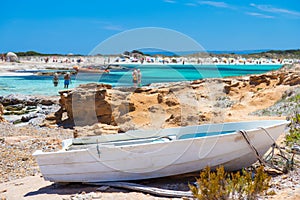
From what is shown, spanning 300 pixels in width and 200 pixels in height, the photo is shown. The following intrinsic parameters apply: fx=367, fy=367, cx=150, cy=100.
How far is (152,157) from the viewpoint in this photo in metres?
5.58

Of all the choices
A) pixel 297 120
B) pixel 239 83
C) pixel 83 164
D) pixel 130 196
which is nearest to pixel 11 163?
pixel 83 164

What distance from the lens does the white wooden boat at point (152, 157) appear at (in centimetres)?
552

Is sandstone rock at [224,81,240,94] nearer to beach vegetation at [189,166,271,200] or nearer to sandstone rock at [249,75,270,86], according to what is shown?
sandstone rock at [249,75,270,86]

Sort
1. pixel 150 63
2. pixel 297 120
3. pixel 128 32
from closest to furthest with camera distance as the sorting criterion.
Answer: pixel 128 32, pixel 297 120, pixel 150 63

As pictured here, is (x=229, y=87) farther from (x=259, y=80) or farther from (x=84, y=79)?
(x=84, y=79)

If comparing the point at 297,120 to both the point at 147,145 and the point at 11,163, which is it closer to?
the point at 147,145

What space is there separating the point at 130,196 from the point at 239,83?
16.8 meters

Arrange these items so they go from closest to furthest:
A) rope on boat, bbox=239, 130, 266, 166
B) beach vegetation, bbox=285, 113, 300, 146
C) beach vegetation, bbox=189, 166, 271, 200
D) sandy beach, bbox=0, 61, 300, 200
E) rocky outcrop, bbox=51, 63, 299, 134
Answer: beach vegetation, bbox=189, 166, 271, 200 < sandy beach, bbox=0, 61, 300, 200 < rope on boat, bbox=239, 130, 266, 166 < beach vegetation, bbox=285, 113, 300, 146 < rocky outcrop, bbox=51, 63, 299, 134

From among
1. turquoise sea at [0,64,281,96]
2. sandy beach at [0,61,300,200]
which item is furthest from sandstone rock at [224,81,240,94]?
turquoise sea at [0,64,281,96]

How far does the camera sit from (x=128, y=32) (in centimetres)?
738

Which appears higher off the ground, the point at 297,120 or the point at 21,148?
the point at 297,120

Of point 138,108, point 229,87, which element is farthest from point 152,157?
point 229,87

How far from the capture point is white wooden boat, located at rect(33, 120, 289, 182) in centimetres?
552

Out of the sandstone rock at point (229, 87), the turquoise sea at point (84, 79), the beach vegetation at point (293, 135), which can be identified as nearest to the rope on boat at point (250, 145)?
the beach vegetation at point (293, 135)
